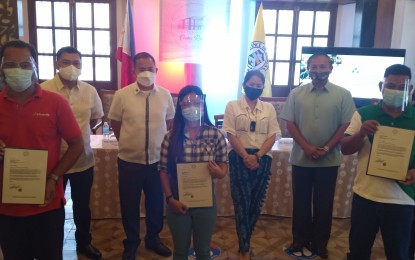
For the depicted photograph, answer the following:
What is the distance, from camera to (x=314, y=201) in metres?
2.72

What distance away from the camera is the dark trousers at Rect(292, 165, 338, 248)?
2670 mm

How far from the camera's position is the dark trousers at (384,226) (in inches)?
71.8

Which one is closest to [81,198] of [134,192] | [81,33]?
[134,192]

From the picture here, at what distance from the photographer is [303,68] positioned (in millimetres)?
4777

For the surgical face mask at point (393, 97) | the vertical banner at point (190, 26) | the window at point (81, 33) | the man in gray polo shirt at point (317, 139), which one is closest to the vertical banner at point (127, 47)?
the vertical banner at point (190, 26)

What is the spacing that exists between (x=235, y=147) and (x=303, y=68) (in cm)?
272

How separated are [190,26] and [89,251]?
3.77 metres

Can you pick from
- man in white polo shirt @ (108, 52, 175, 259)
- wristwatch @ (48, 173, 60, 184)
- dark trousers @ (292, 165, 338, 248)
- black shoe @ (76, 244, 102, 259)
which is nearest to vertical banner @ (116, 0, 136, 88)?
man in white polo shirt @ (108, 52, 175, 259)

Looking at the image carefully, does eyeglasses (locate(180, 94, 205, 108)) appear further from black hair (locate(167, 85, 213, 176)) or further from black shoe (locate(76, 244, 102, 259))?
black shoe (locate(76, 244, 102, 259))

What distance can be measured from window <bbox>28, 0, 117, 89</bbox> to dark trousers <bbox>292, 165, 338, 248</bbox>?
4349mm

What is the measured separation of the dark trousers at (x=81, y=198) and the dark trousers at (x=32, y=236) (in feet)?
2.69

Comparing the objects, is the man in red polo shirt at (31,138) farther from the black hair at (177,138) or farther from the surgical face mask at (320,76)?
the surgical face mask at (320,76)

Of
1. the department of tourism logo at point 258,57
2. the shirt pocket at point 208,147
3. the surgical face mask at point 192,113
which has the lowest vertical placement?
the shirt pocket at point 208,147

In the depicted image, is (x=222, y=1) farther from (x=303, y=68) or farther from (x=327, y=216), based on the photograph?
(x=327, y=216)
